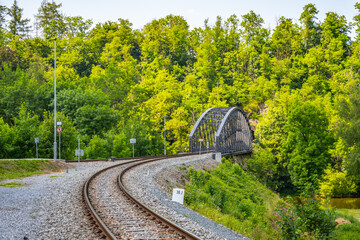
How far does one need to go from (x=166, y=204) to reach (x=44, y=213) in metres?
4.28

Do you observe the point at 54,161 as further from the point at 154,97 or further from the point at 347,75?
the point at 347,75

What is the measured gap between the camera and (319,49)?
72.7 metres

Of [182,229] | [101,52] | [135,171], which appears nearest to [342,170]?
[135,171]

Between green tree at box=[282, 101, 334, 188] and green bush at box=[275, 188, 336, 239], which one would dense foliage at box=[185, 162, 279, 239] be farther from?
green tree at box=[282, 101, 334, 188]

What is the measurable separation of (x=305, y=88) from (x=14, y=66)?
5909cm

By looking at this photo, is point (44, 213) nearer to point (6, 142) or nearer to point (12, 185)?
point (12, 185)

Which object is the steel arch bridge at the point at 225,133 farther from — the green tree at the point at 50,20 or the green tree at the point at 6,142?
the green tree at the point at 50,20

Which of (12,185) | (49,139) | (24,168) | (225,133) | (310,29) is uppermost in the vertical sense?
(310,29)

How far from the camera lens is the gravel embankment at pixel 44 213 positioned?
9602mm

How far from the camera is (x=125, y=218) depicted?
36.7 ft

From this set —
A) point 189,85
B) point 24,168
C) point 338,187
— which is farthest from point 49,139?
point 189,85

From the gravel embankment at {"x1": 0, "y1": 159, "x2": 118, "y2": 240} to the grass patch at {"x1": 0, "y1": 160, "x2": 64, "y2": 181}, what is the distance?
168 inches

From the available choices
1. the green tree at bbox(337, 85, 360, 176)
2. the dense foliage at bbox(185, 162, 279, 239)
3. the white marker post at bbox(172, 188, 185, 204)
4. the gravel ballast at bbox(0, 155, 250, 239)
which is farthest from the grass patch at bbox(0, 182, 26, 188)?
the green tree at bbox(337, 85, 360, 176)

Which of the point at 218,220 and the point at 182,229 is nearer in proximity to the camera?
the point at 182,229
